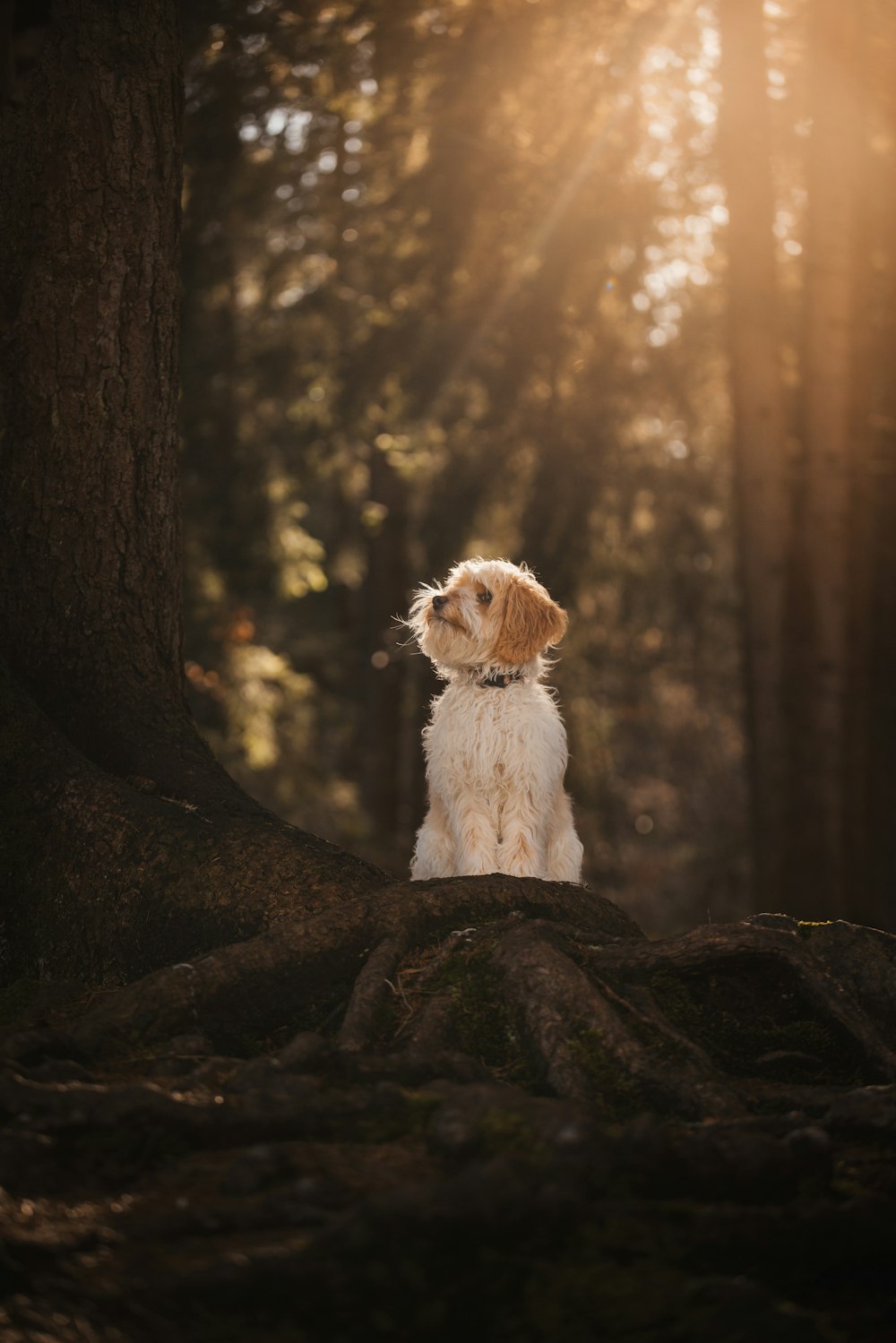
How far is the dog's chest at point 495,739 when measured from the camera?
633cm

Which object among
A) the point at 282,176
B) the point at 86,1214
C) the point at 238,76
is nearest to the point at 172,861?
the point at 86,1214

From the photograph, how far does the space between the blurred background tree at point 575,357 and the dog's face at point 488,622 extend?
201 inches

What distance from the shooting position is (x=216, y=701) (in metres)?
13.1

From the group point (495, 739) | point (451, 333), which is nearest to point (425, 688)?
point (451, 333)

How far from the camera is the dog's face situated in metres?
6.64

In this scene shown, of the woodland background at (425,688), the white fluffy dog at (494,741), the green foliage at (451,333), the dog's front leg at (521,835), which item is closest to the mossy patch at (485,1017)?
the woodland background at (425,688)

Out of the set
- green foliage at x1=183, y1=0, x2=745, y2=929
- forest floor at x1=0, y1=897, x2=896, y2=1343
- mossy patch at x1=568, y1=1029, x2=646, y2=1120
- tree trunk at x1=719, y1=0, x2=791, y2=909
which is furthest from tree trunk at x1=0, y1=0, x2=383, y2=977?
tree trunk at x1=719, y1=0, x2=791, y2=909

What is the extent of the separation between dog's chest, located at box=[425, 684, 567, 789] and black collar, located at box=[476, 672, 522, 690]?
0.10 feet

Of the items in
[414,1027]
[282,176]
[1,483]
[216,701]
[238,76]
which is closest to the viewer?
[414,1027]

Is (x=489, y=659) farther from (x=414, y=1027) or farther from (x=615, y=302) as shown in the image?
(x=615, y=302)

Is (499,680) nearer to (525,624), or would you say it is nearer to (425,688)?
(525,624)

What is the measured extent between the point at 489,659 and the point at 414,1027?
2.80 m

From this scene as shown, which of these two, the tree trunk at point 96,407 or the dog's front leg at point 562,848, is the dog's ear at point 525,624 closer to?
the dog's front leg at point 562,848

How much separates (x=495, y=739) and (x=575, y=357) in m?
9.02
